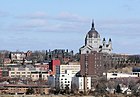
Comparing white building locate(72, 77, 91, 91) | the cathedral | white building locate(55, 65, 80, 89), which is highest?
the cathedral

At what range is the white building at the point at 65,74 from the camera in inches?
2854

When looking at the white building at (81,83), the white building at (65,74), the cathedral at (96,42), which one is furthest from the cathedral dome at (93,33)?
the white building at (81,83)

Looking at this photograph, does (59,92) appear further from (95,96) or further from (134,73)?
(134,73)

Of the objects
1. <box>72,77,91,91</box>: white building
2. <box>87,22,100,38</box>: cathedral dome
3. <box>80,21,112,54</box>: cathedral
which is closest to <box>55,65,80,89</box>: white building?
<box>72,77,91,91</box>: white building

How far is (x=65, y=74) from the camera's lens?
77750mm

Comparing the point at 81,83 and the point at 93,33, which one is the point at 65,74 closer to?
the point at 81,83

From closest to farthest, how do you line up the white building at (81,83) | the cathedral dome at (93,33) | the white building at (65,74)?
the white building at (81,83), the white building at (65,74), the cathedral dome at (93,33)

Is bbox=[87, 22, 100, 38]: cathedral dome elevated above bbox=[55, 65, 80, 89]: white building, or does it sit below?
above

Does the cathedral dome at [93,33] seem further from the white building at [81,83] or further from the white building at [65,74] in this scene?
the white building at [81,83]

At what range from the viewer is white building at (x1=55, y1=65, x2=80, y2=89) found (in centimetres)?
7248

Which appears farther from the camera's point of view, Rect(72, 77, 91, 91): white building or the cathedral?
the cathedral

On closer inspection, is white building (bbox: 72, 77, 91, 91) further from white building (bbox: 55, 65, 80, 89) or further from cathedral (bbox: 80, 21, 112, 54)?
cathedral (bbox: 80, 21, 112, 54)

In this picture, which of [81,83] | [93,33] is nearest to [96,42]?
[93,33]

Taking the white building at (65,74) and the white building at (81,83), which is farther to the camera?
the white building at (65,74)
